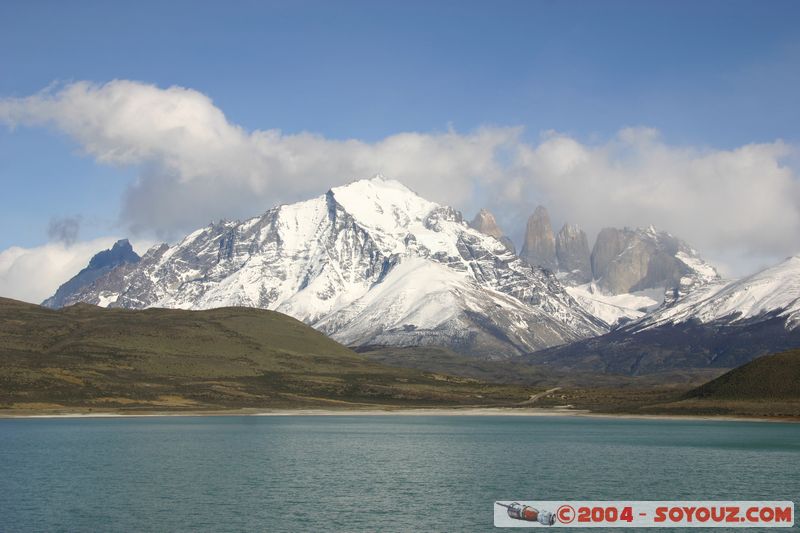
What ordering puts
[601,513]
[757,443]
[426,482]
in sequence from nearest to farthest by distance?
1. [601,513]
2. [426,482]
3. [757,443]

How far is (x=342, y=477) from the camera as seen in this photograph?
115750 mm

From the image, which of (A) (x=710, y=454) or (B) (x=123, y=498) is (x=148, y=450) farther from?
(A) (x=710, y=454)

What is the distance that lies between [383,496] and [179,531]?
2660 centimetres

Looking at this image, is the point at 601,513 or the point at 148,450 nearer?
the point at 601,513

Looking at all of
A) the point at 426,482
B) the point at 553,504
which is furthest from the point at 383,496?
the point at 553,504

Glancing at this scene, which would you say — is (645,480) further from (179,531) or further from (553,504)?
(179,531)

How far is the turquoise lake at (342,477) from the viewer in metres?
86.8

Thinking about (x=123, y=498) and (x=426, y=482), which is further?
(x=426, y=482)

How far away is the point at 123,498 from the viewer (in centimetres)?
9731

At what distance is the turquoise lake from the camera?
86812 millimetres

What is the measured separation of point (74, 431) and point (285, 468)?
8409 cm

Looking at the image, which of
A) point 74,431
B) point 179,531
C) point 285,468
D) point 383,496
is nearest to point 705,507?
point 383,496

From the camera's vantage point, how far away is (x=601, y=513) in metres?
87.2

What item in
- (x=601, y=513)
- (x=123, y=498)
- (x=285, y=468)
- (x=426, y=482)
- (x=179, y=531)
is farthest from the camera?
(x=285, y=468)
